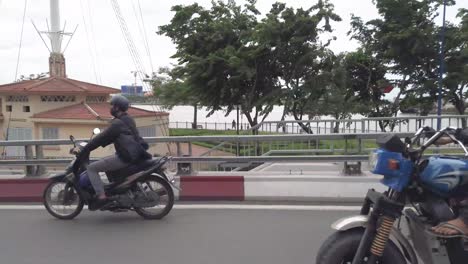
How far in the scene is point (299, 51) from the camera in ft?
61.0

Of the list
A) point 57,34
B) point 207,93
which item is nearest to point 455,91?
point 207,93

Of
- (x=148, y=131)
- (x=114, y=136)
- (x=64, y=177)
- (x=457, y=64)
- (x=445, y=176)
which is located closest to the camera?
(x=445, y=176)

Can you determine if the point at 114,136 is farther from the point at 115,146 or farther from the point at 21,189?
the point at 21,189

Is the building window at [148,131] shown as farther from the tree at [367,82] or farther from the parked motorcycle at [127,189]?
the parked motorcycle at [127,189]

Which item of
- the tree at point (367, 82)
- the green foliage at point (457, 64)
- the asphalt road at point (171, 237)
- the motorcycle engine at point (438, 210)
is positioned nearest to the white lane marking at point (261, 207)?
the asphalt road at point (171, 237)

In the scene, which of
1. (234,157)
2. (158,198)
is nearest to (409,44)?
(234,157)

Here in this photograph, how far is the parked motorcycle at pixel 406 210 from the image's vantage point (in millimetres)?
2896

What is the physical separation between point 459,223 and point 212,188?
4.37 meters

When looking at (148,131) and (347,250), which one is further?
(148,131)

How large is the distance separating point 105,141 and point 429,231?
395 centimetres

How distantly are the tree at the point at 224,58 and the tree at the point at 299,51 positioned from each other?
0.53 meters

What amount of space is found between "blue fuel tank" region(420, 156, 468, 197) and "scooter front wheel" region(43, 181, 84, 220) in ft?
14.4

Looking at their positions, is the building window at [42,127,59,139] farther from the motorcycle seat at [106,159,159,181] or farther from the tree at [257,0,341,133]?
the motorcycle seat at [106,159,159,181]

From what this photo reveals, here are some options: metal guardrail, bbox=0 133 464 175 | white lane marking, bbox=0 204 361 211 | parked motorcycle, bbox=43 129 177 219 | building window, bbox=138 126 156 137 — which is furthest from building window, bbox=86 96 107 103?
parked motorcycle, bbox=43 129 177 219
